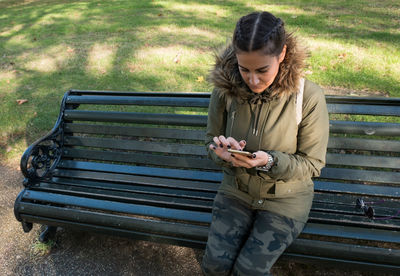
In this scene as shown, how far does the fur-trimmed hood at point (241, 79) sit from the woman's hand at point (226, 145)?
312mm

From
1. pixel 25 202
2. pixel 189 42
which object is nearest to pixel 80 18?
pixel 189 42

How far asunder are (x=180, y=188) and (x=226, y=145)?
103cm

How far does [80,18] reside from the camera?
8.49 m

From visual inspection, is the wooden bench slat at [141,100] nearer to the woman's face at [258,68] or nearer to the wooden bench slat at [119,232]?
the woman's face at [258,68]

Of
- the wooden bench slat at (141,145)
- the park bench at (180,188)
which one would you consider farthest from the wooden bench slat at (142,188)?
the wooden bench slat at (141,145)

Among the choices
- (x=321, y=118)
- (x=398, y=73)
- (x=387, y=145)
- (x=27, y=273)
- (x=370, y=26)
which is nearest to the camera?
(x=321, y=118)

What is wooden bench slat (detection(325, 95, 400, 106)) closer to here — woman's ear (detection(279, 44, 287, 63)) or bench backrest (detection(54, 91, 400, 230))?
bench backrest (detection(54, 91, 400, 230))

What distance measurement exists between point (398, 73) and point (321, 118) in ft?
10.4

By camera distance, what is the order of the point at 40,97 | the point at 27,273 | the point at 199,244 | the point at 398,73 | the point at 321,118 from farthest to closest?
the point at 40,97 → the point at 398,73 → the point at 27,273 → the point at 199,244 → the point at 321,118

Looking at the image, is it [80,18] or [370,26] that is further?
[80,18]

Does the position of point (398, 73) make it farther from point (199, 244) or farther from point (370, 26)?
point (199, 244)

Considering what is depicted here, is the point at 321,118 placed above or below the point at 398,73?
above

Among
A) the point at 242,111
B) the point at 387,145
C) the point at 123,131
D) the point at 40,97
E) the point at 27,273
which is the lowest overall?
the point at 27,273

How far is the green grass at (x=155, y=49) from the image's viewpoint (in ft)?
15.8
